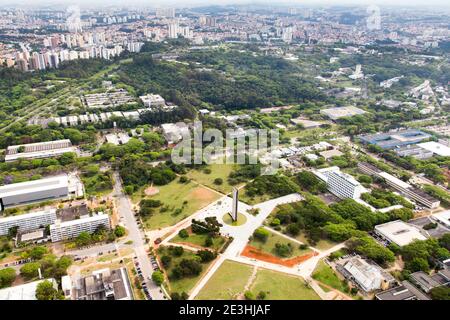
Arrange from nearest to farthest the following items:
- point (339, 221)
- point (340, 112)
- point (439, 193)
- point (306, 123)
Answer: point (339, 221)
point (439, 193)
point (306, 123)
point (340, 112)

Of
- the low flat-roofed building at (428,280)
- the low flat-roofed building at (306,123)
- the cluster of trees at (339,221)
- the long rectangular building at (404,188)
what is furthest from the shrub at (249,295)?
the low flat-roofed building at (306,123)

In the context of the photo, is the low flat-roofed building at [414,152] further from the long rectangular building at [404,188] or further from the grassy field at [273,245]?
the grassy field at [273,245]

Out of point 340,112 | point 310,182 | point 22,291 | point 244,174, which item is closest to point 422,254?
point 310,182

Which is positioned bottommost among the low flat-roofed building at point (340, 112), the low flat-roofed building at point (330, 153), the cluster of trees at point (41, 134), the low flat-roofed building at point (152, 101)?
the low flat-roofed building at point (330, 153)

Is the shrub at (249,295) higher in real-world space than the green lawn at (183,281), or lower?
higher

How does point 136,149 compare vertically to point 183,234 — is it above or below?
above

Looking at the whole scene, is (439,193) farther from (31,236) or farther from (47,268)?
(31,236)
